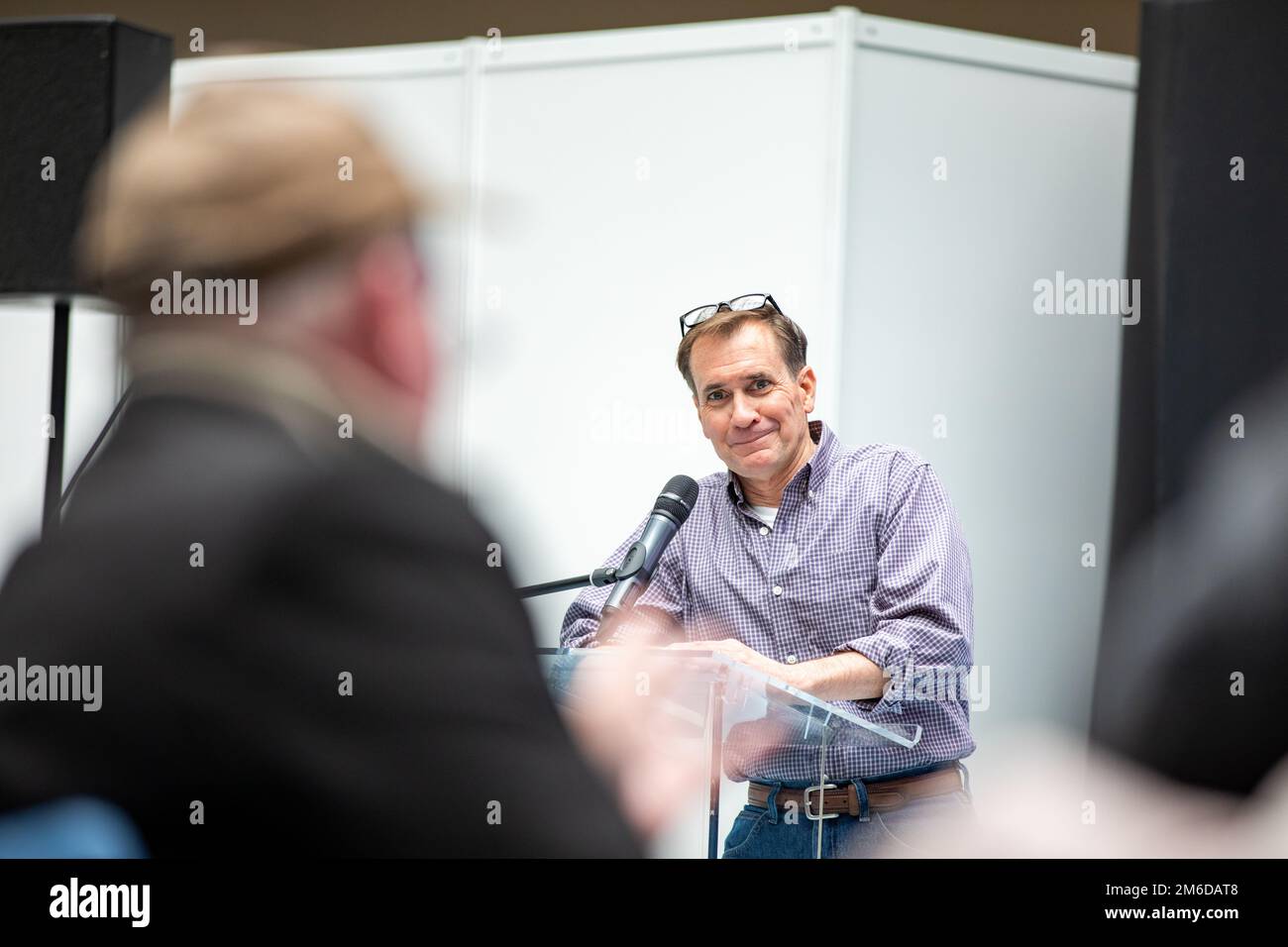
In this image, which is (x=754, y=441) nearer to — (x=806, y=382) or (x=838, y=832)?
(x=806, y=382)

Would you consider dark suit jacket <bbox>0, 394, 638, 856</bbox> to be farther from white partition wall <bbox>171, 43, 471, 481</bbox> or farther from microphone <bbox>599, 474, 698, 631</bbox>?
white partition wall <bbox>171, 43, 471, 481</bbox>

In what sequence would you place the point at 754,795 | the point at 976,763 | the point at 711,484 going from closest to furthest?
the point at 754,795 → the point at 711,484 → the point at 976,763

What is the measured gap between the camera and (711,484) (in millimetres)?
2238

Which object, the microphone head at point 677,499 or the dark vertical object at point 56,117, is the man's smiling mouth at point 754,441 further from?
the dark vertical object at point 56,117

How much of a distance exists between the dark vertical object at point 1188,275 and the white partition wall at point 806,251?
0.06 metres

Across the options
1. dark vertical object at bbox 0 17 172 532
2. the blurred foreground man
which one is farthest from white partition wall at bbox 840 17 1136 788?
the blurred foreground man

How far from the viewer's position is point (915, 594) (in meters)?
1.99

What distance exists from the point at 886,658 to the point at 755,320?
A: 618 millimetres

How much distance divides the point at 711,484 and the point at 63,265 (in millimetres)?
1054

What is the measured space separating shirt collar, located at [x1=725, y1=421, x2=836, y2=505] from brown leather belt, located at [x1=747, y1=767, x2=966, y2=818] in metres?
0.48

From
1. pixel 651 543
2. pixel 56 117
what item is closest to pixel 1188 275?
pixel 651 543
